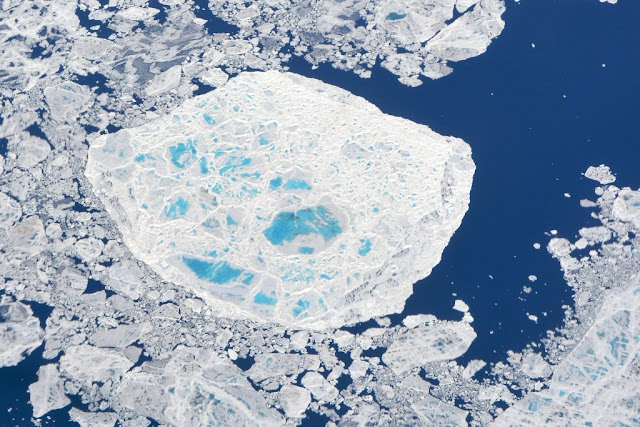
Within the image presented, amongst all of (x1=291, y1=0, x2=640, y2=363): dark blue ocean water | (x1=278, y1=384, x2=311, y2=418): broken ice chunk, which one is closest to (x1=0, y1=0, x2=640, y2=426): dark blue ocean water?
(x1=291, y1=0, x2=640, y2=363): dark blue ocean water

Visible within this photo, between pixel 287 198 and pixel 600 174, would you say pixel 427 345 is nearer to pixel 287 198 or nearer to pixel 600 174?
pixel 287 198

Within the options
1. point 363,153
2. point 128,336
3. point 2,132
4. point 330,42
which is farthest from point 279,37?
point 128,336

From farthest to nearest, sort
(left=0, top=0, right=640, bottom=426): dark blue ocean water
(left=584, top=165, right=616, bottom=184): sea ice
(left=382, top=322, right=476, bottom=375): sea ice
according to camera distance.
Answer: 1. (left=584, top=165, right=616, bottom=184): sea ice
2. (left=0, top=0, right=640, bottom=426): dark blue ocean water
3. (left=382, top=322, right=476, bottom=375): sea ice

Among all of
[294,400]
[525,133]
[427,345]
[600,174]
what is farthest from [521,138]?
[294,400]

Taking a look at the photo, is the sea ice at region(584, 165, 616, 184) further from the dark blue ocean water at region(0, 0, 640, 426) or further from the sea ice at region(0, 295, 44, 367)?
the sea ice at region(0, 295, 44, 367)

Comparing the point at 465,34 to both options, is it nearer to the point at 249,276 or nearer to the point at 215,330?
the point at 249,276

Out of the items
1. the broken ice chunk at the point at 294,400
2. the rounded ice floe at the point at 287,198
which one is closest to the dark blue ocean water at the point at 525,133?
the rounded ice floe at the point at 287,198

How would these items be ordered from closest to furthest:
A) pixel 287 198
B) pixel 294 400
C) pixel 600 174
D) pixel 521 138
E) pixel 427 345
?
pixel 294 400 < pixel 427 345 < pixel 287 198 < pixel 600 174 < pixel 521 138

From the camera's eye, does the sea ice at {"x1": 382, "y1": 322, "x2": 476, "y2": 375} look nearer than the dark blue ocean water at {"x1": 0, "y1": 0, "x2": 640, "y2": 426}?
Yes
